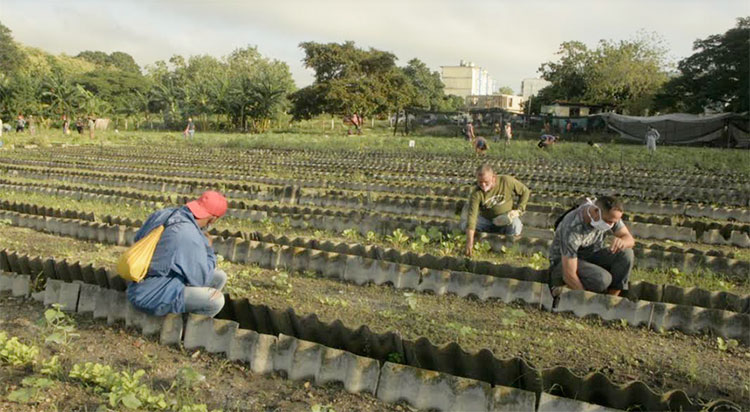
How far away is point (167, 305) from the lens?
13.4ft

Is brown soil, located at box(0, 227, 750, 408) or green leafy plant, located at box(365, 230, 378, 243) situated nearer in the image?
brown soil, located at box(0, 227, 750, 408)

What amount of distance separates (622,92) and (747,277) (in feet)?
138

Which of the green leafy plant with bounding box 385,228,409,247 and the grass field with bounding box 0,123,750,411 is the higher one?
the green leafy plant with bounding box 385,228,409,247

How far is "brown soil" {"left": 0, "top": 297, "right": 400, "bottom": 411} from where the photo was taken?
3.42 meters

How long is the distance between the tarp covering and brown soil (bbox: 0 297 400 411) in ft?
98.5

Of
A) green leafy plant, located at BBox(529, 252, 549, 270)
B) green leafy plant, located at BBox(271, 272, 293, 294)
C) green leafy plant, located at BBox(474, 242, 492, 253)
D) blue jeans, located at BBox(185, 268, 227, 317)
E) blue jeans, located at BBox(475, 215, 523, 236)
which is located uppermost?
blue jeans, located at BBox(475, 215, 523, 236)

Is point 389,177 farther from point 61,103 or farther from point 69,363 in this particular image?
point 61,103

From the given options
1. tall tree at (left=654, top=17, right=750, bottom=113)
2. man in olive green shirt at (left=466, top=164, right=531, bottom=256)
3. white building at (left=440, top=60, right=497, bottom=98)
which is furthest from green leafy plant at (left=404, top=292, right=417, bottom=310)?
white building at (left=440, top=60, right=497, bottom=98)

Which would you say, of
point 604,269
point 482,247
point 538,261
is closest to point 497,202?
point 482,247

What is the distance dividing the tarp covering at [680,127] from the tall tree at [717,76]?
274 cm

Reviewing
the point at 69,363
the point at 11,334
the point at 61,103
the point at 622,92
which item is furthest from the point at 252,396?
the point at 622,92

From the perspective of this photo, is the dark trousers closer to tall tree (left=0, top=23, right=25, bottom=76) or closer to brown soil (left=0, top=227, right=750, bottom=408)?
brown soil (left=0, top=227, right=750, bottom=408)

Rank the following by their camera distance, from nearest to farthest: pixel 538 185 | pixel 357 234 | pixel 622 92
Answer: pixel 357 234
pixel 538 185
pixel 622 92

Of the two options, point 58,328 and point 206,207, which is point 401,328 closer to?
point 206,207
